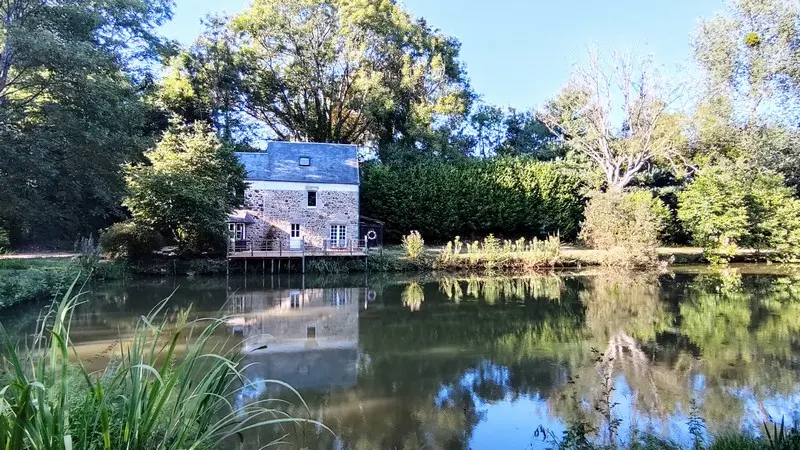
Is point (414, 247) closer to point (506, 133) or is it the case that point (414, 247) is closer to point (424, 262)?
point (424, 262)

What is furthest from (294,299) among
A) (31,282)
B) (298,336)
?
(31,282)

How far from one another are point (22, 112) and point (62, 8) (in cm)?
317

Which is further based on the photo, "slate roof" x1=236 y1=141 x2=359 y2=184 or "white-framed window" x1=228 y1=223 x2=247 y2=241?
"slate roof" x1=236 y1=141 x2=359 y2=184

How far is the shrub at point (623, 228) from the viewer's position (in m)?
17.9

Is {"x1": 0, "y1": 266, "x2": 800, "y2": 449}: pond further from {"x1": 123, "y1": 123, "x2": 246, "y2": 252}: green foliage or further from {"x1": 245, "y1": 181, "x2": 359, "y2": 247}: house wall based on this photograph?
{"x1": 245, "y1": 181, "x2": 359, "y2": 247}: house wall

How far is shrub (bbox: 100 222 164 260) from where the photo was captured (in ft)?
50.4

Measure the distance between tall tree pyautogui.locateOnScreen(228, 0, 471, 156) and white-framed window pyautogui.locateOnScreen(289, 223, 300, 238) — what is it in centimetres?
745

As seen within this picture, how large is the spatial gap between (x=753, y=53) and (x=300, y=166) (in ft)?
71.5

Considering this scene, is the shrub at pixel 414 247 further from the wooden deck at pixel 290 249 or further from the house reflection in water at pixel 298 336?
the house reflection in water at pixel 298 336

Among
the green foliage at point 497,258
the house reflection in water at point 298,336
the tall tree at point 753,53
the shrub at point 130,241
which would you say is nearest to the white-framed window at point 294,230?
the shrub at point 130,241

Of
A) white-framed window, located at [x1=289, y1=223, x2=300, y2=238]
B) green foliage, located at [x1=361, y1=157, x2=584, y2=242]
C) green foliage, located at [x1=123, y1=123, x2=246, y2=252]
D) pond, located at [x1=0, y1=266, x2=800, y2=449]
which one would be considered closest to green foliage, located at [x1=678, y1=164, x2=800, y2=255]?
green foliage, located at [x1=361, y1=157, x2=584, y2=242]

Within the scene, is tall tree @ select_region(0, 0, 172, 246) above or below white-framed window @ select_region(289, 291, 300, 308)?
above

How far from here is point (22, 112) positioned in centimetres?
1352

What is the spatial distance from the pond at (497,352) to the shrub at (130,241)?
205 cm
